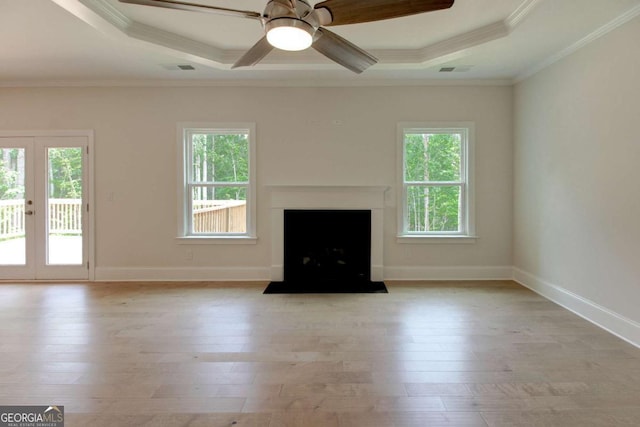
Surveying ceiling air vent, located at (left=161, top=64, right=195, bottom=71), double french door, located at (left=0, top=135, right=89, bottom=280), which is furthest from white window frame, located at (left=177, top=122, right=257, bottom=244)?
double french door, located at (left=0, top=135, right=89, bottom=280)

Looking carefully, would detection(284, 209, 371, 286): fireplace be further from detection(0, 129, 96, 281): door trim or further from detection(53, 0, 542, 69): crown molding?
detection(0, 129, 96, 281): door trim

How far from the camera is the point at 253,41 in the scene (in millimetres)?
3594

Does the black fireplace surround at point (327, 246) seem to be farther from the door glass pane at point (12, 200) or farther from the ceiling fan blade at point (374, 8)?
the door glass pane at point (12, 200)

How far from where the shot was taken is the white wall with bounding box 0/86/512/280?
4.62 m

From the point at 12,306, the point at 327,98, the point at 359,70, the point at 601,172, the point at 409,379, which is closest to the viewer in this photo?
the point at 409,379

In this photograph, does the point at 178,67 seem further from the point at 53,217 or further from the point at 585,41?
the point at 585,41

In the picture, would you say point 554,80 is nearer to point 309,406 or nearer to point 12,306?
point 309,406

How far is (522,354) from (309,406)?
1.66 m

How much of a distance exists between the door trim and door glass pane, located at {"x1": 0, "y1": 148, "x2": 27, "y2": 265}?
0.23 metres

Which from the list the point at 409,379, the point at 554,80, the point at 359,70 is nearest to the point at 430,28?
the point at 359,70

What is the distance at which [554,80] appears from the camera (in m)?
3.76
